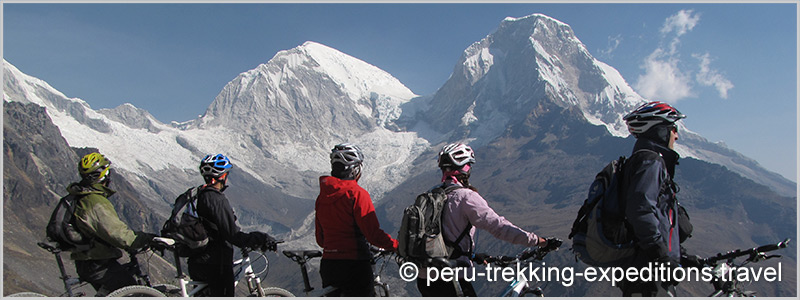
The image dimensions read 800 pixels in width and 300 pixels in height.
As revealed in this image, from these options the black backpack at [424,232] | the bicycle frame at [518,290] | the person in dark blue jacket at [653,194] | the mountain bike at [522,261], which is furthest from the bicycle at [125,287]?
the person in dark blue jacket at [653,194]

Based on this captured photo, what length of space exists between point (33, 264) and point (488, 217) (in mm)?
205155

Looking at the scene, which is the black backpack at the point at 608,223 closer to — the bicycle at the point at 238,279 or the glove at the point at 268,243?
the glove at the point at 268,243

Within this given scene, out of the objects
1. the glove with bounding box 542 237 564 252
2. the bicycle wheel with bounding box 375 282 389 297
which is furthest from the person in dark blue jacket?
the bicycle wheel with bounding box 375 282 389 297

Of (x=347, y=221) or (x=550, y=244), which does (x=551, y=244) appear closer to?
(x=550, y=244)

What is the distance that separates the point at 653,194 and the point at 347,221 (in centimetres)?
461

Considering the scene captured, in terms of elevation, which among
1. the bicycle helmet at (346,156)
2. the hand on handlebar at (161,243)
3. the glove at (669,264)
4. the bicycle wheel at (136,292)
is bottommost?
the bicycle wheel at (136,292)

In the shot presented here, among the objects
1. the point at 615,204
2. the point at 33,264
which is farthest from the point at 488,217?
the point at 33,264

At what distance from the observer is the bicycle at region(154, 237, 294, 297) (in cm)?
993

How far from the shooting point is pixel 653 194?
23.1 ft

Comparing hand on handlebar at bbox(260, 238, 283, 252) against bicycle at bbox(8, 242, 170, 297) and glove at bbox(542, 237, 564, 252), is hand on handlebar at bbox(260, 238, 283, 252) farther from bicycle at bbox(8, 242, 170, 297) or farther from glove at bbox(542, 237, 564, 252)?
glove at bbox(542, 237, 564, 252)

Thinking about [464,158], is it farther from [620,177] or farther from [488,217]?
[620,177]

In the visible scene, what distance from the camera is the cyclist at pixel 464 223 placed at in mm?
8086

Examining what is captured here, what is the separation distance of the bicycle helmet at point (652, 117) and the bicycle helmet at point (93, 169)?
915 centimetres

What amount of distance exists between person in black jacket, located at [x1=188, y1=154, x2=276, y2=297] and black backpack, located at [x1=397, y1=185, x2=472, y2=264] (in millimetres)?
3121
